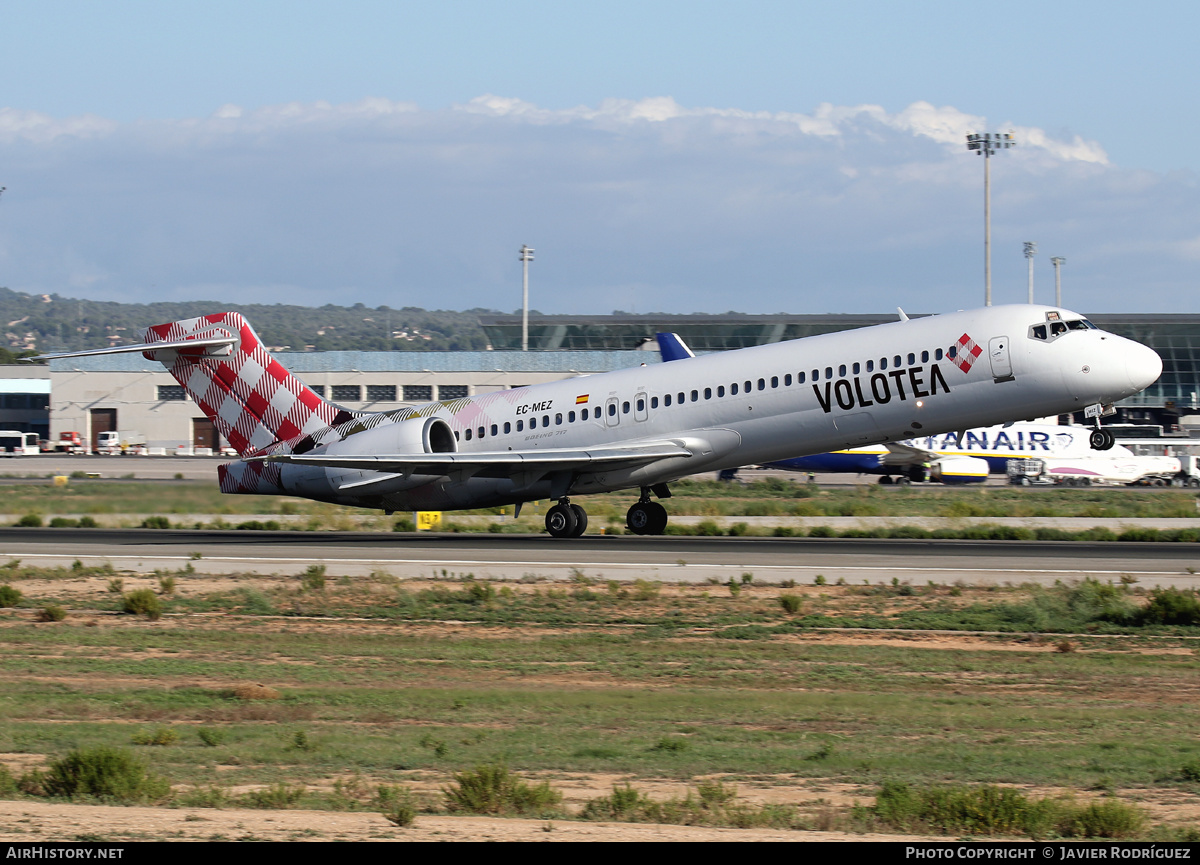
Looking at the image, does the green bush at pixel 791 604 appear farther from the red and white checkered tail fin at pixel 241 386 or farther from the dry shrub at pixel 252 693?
the red and white checkered tail fin at pixel 241 386

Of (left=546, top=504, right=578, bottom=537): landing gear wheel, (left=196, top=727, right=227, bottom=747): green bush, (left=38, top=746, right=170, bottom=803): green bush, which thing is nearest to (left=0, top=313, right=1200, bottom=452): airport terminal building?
(left=546, top=504, right=578, bottom=537): landing gear wheel

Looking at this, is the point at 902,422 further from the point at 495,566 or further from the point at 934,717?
the point at 934,717

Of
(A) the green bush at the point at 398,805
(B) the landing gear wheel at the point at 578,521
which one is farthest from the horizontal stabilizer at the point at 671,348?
(A) the green bush at the point at 398,805

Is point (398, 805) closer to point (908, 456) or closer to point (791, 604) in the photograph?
point (791, 604)

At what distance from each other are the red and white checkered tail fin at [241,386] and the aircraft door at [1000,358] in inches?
687

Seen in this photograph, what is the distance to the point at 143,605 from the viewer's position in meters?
22.6

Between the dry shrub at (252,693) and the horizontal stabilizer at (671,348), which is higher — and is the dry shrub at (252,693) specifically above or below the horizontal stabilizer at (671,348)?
below

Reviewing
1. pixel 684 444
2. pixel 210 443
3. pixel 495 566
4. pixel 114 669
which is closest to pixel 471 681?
pixel 114 669

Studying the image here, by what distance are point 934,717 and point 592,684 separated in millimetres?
4472

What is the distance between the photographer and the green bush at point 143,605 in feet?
73.5

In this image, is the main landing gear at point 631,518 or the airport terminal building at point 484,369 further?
the airport terminal building at point 484,369

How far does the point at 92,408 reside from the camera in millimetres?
99062

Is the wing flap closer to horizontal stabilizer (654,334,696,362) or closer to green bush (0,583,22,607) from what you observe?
horizontal stabilizer (654,334,696,362)
